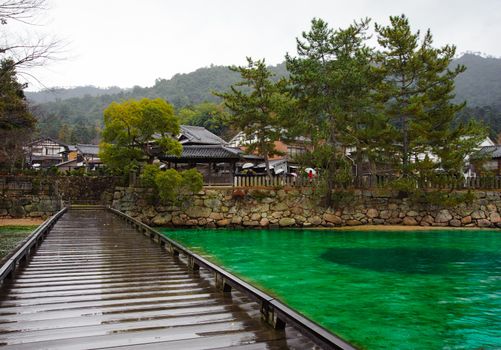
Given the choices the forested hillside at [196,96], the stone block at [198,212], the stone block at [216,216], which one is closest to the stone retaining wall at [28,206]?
the stone block at [198,212]

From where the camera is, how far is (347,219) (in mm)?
24719

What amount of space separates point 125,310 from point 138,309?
151mm

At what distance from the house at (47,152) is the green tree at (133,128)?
116 feet

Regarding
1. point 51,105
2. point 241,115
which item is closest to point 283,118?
point 241,115

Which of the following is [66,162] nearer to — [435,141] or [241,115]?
[241,115]

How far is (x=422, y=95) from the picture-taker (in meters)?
23.0

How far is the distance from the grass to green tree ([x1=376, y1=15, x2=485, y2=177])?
20382 mm

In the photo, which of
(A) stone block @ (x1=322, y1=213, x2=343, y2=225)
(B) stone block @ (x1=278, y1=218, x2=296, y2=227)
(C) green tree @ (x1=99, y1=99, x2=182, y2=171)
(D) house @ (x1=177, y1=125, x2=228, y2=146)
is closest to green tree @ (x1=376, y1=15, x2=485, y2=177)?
(A) stone block @ (x1=322, y1=213, x2=343, y2=225)

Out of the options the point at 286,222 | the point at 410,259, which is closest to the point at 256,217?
the point at 286,222

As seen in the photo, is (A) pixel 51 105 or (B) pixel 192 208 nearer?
(B) pixel 192 208

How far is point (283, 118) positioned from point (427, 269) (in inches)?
546

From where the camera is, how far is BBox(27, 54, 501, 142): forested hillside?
2771 inches

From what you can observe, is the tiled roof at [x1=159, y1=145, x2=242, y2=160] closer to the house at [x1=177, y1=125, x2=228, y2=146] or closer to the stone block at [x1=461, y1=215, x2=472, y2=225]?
the house at [x1=177, y1=125, x2=228, y2=146]

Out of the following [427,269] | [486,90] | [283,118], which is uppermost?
[486,90]
